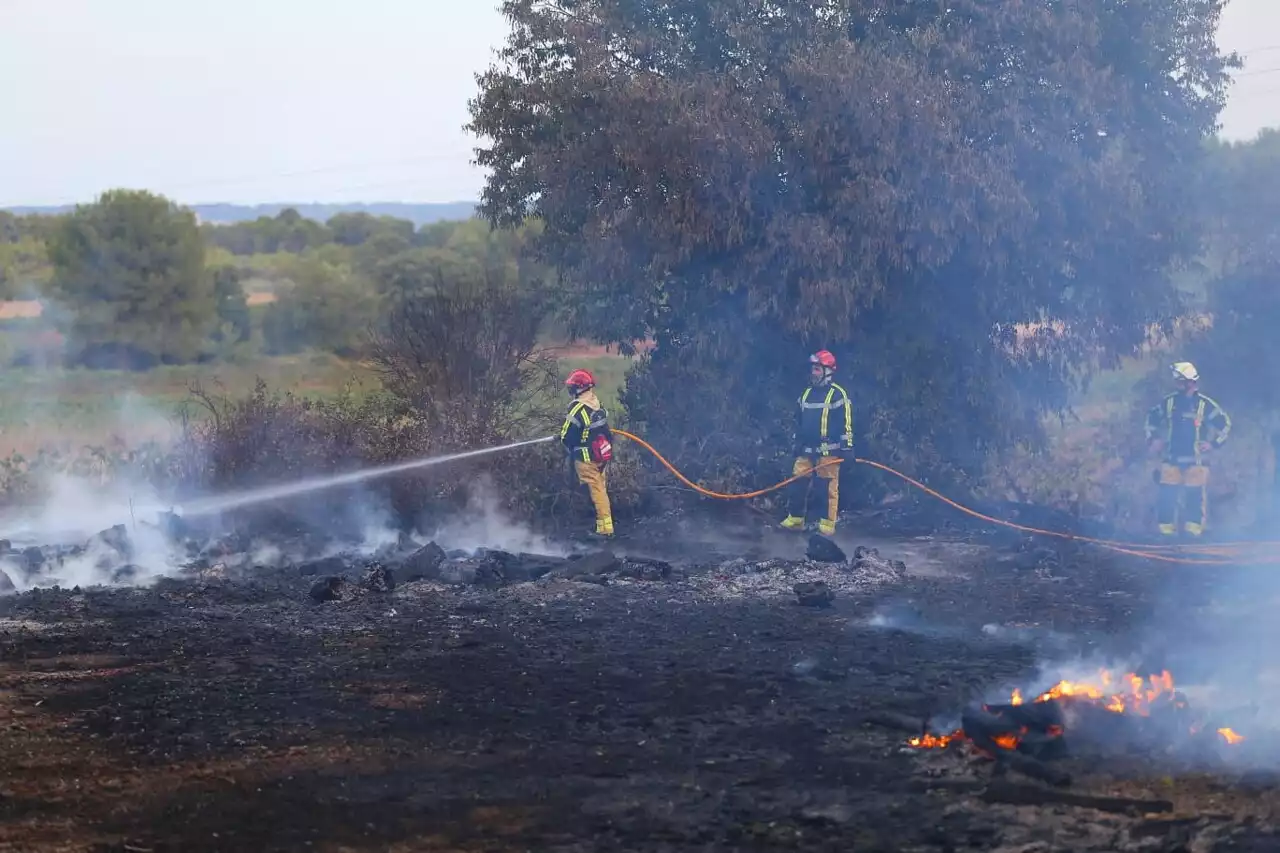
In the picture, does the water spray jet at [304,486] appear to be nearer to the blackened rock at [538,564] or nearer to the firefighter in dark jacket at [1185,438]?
the blackened rock at [538,564]

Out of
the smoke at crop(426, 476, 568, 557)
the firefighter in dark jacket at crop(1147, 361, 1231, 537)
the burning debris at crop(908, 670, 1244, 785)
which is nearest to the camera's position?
the burning debris at crop(908, 670, 1244, 785)

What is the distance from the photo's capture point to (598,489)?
1526 cm

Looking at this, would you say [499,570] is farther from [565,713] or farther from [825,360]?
[565,713]

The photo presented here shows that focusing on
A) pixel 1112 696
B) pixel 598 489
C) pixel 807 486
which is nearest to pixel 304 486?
pixel 598 489

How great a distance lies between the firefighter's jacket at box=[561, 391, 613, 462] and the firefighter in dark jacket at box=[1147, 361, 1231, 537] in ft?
20.3

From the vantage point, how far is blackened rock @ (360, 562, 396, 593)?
505 inches

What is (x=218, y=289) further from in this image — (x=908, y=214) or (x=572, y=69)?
(x=908, y=214)

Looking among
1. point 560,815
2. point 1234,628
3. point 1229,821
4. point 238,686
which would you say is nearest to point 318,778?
point 560,815

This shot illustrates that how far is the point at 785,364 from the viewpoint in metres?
17.2

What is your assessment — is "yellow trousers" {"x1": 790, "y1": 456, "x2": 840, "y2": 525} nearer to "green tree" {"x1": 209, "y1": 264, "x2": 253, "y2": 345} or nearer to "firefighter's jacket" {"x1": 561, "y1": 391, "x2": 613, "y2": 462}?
"firefighter's jacket" {"x1": 561, "y1": 391, "x2": 613, "y2": 462}

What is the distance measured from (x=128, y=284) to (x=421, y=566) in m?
33.2

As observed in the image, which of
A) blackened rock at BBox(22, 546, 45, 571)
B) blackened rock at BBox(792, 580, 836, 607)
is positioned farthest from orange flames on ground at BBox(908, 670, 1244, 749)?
→ blackened rock at BBox(22, 546, 45, 571)

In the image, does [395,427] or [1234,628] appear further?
[395,427]

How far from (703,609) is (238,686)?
418 cm
